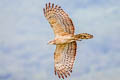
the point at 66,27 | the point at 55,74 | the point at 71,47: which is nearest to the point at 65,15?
the point at 66,27

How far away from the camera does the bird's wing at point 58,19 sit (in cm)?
2067

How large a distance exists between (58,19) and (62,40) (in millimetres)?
1441

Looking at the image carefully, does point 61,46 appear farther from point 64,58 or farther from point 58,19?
point 58,19

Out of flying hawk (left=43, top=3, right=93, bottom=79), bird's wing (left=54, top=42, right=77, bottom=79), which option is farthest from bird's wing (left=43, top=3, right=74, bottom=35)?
bird's wing (left=54, top=42, right=77, bottom=79)

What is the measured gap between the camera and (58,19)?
68.8 feet

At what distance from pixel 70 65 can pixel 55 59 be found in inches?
45.7

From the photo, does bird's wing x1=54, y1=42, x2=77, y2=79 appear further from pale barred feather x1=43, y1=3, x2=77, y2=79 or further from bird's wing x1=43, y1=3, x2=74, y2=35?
bird's wing x1=43, y1=3, x2=74, y2=35

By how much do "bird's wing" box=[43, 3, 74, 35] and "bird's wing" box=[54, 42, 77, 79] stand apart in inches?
40.0

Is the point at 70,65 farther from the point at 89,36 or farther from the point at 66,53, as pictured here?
the point at 89,36

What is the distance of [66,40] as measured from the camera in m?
20.5

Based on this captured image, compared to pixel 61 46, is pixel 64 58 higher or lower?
lower

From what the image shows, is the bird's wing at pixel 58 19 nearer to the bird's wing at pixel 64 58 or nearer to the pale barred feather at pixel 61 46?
the pale barred feather at pixel 61 46

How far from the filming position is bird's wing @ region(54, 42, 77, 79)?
825 inches

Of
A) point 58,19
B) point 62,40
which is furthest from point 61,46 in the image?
point 58,19
